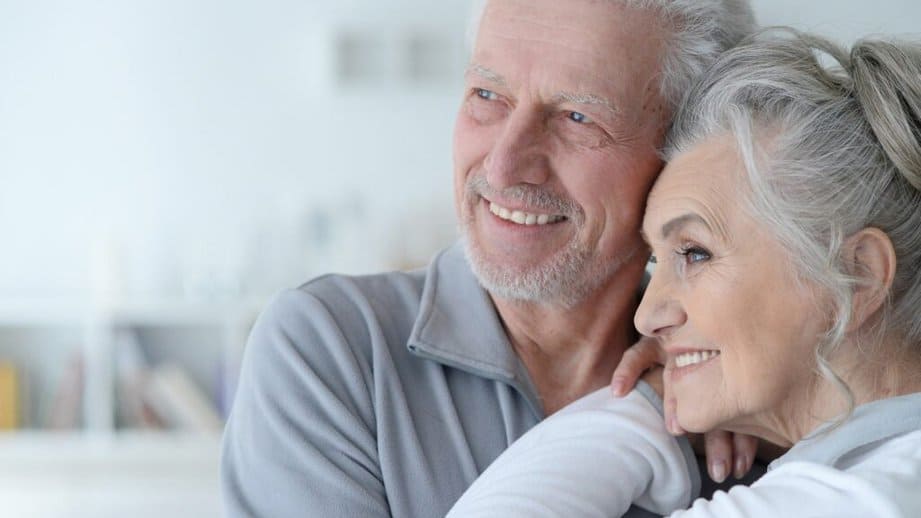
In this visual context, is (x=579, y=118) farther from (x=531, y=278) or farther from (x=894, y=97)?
(x=894, y=97)

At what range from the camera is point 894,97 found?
145 cm

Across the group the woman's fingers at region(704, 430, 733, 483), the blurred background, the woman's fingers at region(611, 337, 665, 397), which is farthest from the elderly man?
the blurred background

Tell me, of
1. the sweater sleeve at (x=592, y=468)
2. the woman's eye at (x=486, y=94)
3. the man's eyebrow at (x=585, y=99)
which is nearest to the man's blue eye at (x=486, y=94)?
the woman's eye at (x=486, y=94)

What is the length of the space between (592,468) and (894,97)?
0.57m

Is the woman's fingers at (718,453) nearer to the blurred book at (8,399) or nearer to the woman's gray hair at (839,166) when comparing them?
the woman's gray hair at (839,166)

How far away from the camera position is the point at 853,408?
4.58 ft

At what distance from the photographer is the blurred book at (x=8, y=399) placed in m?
4.84

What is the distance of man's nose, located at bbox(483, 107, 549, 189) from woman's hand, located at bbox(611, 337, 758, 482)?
0.29m

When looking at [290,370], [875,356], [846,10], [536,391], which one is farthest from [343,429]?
[846,10]

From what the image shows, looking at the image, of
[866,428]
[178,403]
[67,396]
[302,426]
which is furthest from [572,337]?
[67,396]

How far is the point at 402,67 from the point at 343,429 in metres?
3.54

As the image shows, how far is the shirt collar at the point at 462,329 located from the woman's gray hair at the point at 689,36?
41 cm

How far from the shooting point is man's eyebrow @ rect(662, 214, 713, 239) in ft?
4.91

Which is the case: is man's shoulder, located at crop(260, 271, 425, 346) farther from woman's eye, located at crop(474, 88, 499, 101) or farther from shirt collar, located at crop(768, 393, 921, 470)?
shirt collar, located at crop(768, 393, 921, 470)
